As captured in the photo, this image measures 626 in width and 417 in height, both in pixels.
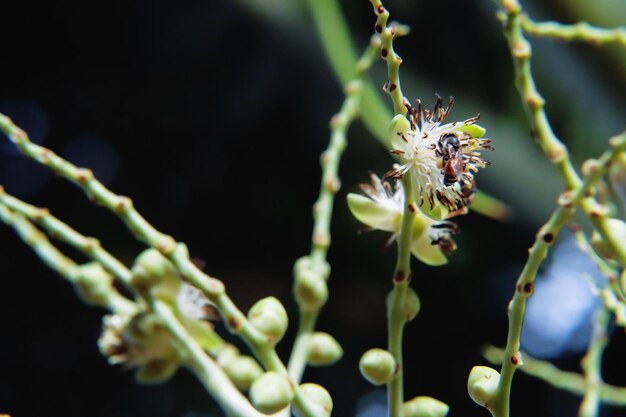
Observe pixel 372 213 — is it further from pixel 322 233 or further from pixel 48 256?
pixel 48 256

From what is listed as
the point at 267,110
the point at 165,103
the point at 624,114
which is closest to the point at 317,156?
the point at 267,110

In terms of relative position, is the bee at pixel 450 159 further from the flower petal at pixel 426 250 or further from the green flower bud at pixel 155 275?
the green flower bud at pixel 155 275

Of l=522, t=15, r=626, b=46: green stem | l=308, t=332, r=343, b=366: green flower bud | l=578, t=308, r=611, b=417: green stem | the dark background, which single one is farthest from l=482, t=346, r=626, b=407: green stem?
the dark background

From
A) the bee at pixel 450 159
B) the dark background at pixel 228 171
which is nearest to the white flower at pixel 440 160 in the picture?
the bee at pixel 450 159

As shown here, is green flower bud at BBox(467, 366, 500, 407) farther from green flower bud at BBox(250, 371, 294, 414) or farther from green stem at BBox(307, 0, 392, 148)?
green stem at BBox(307, 0, 392, 148)

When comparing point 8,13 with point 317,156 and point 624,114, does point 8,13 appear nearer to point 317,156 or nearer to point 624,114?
point 317,156

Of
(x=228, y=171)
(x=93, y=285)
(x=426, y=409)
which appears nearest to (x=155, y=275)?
(x=93, y=285)
